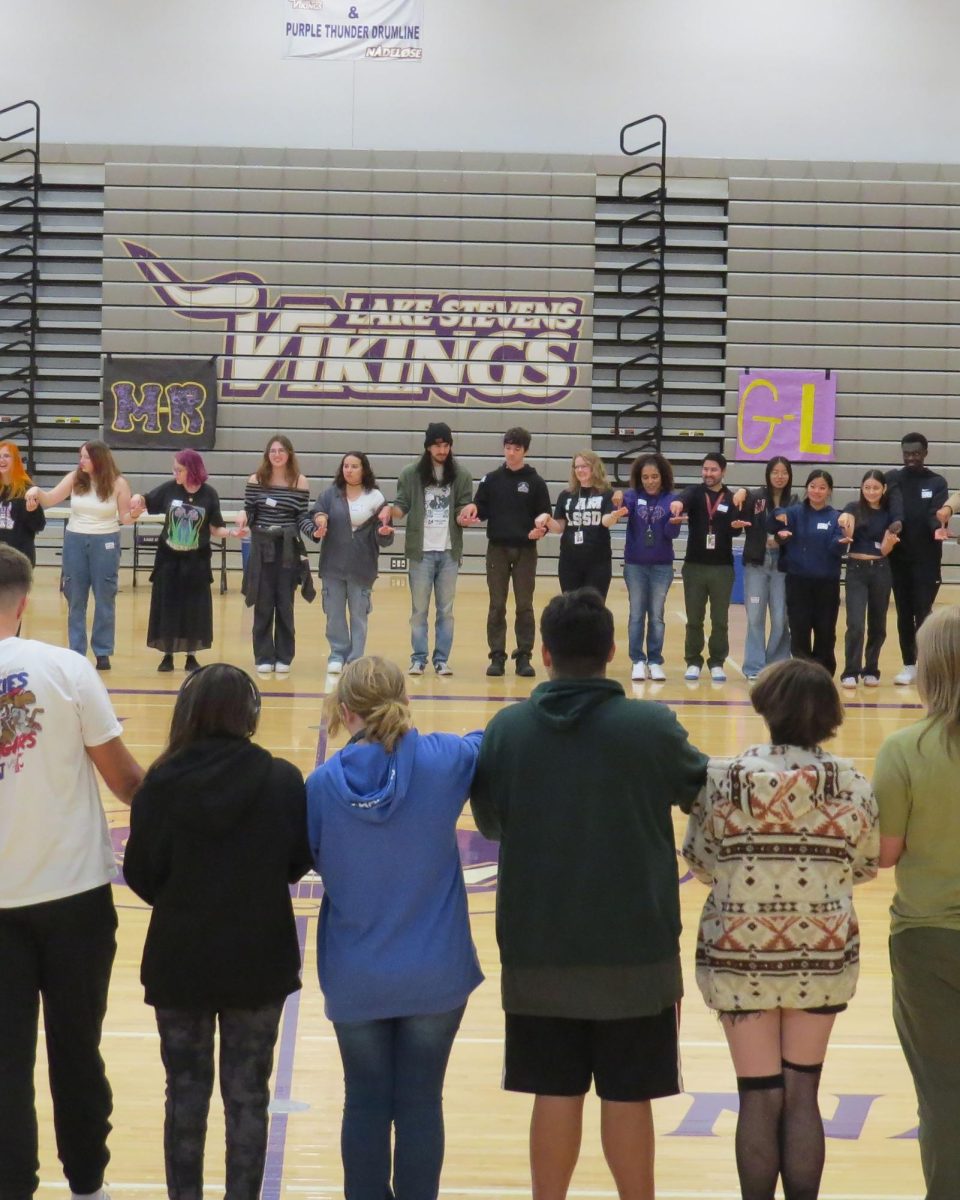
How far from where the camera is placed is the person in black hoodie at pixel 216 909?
266 centimetres

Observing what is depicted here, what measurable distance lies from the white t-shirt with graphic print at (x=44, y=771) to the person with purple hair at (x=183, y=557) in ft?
21.5

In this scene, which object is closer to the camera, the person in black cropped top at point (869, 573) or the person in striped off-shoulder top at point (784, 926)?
the person in striped off-shoulder top at point (784, 926)

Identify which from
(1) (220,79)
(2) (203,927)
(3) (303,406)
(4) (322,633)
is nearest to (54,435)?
(3) (303,406)

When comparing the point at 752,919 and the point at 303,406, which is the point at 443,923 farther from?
the point at 303,406

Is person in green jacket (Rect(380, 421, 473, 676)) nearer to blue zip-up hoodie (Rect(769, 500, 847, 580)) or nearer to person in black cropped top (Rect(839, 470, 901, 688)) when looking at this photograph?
blue zip-up hoodie (Rect(769, 500, 847, 580))

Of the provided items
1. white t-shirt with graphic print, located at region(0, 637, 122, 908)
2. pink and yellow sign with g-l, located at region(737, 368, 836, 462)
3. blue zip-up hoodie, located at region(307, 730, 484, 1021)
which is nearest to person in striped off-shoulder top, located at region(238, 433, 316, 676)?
white t-shirt with graphic print, located at region(0, 637, 122, 908)

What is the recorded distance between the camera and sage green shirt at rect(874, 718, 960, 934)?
2666 mm

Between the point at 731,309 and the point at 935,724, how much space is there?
14.8 meters

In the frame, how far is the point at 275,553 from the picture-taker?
9.51 metres

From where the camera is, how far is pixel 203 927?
2.67 metres

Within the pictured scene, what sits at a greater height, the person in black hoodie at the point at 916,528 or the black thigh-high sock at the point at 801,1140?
the person in black hoodie at the point at 916,528

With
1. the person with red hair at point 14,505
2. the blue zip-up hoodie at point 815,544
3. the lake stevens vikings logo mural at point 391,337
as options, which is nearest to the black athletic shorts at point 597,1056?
the blue zip-up hoodie at point 815,544

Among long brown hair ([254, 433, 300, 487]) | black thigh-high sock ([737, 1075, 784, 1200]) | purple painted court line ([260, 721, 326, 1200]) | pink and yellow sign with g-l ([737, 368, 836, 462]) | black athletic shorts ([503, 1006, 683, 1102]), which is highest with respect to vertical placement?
pink and yellow sign with g-l ([737, 368, 836, 462])

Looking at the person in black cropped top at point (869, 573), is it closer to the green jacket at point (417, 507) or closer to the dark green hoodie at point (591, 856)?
the green jacket at point (417, 507)
